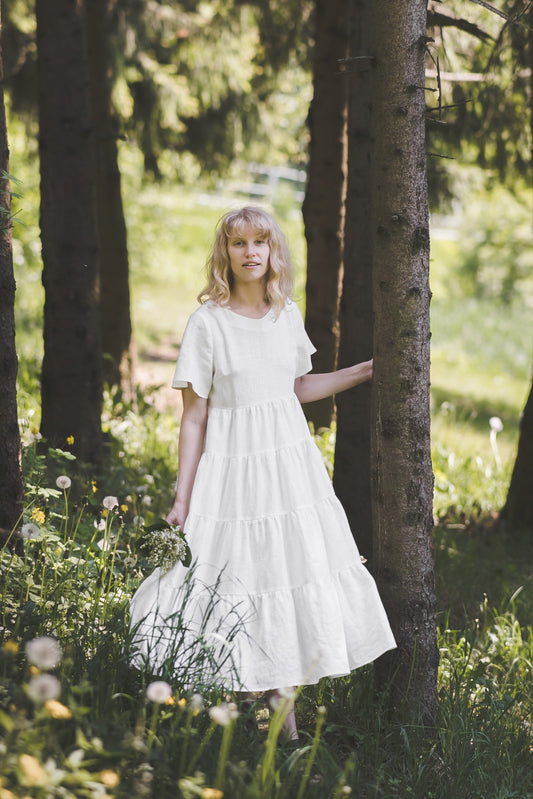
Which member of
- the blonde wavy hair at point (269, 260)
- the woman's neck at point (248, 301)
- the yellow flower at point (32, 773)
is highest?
the blonde wavy hair at point (269, 260)

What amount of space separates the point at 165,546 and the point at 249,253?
102 cm

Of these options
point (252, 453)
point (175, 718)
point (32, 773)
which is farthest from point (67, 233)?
point (32, 773)

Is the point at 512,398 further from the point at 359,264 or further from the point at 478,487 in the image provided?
the point at 359,264

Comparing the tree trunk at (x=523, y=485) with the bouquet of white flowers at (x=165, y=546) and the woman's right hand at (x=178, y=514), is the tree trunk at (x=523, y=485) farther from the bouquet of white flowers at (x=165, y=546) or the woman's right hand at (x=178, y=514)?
the bouquet of white flowers at (x=165, y=546)

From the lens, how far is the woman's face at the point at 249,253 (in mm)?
2939

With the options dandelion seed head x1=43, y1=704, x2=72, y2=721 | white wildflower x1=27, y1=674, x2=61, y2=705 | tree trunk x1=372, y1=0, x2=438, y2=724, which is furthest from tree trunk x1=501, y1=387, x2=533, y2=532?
white wildflower x1=27, y1=674, x2=61, y2=705

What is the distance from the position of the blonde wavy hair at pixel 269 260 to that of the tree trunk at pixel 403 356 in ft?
1.10

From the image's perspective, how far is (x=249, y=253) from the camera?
115 inches

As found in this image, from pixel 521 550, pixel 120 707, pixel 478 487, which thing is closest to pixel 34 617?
pixel 120 707

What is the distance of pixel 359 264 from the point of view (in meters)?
4.28

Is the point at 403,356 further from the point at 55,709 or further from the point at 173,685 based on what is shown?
the point at 55,709

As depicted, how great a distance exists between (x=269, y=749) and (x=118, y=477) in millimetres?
2686

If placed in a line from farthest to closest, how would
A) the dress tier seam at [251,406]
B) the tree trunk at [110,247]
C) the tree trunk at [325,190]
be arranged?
the tree trunk at [110,247] → the tree trunk at [325,190] → the dress tier seam at [251,406]

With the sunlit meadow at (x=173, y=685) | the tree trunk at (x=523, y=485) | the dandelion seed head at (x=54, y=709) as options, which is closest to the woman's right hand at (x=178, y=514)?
the sunlit meadow at (x=173, y=685)
